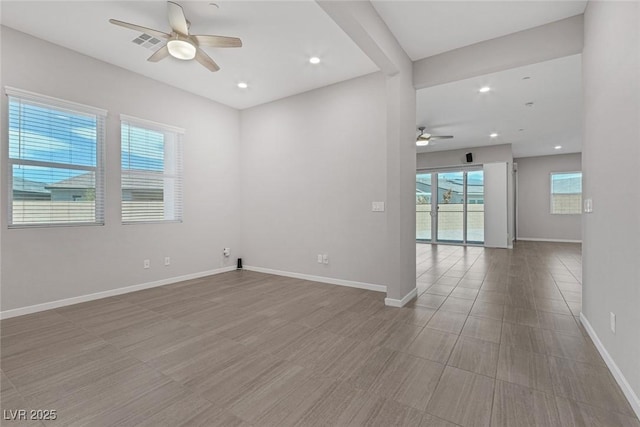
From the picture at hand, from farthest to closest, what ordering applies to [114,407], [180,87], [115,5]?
[180,87], [115,5], [114,407]

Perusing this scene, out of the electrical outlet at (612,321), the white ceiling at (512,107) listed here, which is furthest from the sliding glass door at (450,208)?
the electrical outlet at (612,321)

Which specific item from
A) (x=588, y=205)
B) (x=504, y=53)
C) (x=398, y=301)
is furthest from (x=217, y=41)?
(x=588, y=205)

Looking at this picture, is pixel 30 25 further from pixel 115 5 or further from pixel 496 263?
pixel 496 263

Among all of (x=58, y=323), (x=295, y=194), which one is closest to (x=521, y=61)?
(x=295, y=194)

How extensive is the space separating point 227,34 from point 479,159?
7646 millimetres

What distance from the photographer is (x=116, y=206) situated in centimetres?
388

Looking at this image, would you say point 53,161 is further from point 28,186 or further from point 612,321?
point 612,321

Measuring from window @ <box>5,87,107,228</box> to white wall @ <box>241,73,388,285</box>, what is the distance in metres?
2.33

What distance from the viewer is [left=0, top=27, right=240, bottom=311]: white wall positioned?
3123mm

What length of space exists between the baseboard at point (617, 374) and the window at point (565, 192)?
8866mm

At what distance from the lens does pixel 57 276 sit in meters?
3.35

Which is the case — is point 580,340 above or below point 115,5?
below

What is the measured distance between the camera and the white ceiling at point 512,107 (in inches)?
159

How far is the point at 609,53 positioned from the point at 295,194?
381 cm
